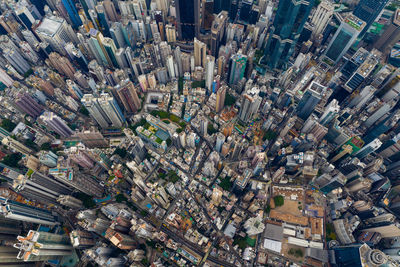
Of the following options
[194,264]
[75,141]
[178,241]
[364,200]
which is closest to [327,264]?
[364,200]

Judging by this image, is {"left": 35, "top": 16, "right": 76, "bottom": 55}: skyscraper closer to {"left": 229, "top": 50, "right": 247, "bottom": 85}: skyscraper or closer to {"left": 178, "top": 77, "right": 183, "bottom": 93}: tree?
{"left": 178, "top": 77, "right": 183, "bottom": 93}: tree

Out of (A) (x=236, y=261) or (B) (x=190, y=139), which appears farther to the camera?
(B) (x=190, y=139)

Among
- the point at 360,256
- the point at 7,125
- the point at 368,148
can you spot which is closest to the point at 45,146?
the point at 7,125

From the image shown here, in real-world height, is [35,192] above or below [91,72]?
below

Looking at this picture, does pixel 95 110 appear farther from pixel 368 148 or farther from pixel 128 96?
pixel 368 148

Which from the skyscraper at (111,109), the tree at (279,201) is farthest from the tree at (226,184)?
the skyscraper at (111,109)

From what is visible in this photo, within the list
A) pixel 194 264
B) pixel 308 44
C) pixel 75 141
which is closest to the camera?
pixel 194 264

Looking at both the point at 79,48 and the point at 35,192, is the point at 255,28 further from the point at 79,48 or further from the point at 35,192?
the point at 35,192

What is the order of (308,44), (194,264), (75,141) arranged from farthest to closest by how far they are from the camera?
(308,44), (75,141), (194,264)

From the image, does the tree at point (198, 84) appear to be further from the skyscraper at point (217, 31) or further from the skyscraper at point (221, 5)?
the skyscraper at point (221, 5)
